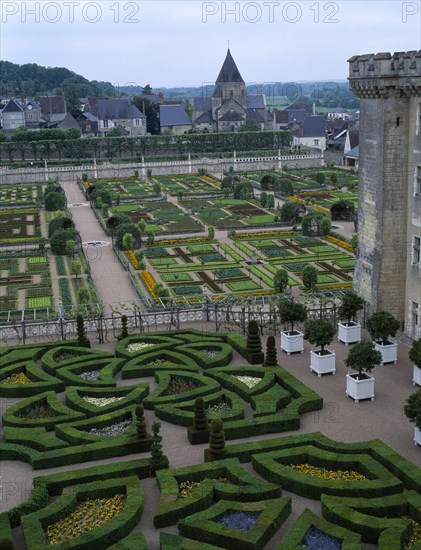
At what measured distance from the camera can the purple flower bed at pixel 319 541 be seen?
18.0 meters

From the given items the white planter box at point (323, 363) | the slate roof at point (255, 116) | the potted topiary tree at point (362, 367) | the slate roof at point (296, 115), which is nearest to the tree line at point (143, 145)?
the slate roof at point (296, 115)

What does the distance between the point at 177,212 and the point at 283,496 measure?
4955cm

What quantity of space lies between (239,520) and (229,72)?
134 meters

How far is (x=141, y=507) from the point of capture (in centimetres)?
1966

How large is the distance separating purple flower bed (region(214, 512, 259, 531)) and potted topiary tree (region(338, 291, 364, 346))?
47.1 feet

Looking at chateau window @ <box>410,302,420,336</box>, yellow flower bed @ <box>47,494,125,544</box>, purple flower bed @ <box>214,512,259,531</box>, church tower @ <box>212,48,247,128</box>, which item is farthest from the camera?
church tower @ <box>212,48,247,128</box>

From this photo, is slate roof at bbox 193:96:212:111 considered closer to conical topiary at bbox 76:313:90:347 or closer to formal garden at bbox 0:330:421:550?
conical topiary at bbox 76:313:90:347

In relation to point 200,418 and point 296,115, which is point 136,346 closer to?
point 200,418

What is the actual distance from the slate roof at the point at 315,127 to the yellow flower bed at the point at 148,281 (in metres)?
75.5

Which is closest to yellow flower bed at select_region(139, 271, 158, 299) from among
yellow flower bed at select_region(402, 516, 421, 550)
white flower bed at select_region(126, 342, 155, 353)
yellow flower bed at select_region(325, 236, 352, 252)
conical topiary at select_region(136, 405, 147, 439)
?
white flower bed at select_region(126, 342, 155, 353)

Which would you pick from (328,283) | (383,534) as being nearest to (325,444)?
(383,534)

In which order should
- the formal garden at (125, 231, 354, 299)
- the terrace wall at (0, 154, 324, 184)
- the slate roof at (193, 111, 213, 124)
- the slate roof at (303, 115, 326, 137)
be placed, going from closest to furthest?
the formal garden at (125, 231, 354, 299) → the terrace wall at (0, 154, 324, 184) → the slate roof at (303, 115, 326, 137) → the slate roof at (193, 111, 213, 124)

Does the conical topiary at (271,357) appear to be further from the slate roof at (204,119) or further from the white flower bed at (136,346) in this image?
the slate roof at (204,119)

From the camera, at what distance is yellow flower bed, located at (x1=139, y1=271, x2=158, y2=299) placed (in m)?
41.8
